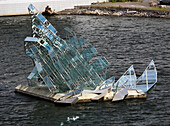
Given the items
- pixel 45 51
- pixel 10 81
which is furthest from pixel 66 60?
pixel 10 81

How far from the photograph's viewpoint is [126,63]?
86500 millimetres

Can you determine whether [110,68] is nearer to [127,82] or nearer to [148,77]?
[148,77]

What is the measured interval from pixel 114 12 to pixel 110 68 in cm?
5930

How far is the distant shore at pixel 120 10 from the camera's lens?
134375 mm

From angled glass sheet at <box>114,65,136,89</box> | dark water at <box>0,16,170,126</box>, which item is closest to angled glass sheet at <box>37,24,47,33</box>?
dark water at <box>0,16,170,126</box>

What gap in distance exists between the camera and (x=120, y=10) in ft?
459

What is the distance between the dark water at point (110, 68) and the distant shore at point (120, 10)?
178 inches

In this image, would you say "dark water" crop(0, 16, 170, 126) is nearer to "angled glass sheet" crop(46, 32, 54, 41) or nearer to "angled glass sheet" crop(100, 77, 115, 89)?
"angled glass sheet" crop(100, 77, 115, 89)

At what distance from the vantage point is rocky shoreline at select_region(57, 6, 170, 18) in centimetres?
13350

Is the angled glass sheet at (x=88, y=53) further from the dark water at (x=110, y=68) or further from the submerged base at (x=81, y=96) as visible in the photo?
the dark water at (x=110, y=68)

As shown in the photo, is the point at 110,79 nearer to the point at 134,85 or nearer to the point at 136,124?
the point at 134,85

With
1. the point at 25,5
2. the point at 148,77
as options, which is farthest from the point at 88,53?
the point at 25,5

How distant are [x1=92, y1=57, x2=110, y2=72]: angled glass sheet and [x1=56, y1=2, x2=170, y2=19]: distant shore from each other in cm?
6332

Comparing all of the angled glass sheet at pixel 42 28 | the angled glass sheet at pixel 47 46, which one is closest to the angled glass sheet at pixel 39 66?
the angled glass sheet at pixel 47 46
